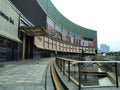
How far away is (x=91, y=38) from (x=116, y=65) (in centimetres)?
13427

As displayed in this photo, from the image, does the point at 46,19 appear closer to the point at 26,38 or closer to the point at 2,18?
the point at 26,38

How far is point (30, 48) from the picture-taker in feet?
166

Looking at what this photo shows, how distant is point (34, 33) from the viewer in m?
44.0

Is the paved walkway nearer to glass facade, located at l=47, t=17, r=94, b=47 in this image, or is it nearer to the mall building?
the mall building

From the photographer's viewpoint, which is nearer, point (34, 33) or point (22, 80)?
point (22, 80)

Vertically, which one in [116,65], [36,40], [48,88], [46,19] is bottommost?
[48,88]

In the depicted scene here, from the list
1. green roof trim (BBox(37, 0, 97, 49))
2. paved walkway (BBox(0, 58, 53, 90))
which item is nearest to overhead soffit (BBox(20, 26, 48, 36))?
paved walkway (BBox(0, 58, 53, 90))

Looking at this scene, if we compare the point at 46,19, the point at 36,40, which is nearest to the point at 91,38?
the point at 46,19

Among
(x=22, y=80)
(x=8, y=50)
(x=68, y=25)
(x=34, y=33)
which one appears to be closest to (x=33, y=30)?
(x=34, y=33)

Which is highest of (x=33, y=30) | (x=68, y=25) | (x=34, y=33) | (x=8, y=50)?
(x=68, y=25)

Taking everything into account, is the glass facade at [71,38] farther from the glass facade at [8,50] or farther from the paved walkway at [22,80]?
Answer: the paved walkway at [22,80]

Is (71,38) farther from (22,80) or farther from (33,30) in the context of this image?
(22,80)

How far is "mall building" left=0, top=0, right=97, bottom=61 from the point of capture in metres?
30.1

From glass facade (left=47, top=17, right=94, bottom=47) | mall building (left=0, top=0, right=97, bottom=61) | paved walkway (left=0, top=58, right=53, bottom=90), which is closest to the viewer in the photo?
paved walkway (left=0, top=58, right=53, bottom=90)
